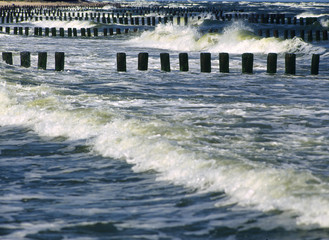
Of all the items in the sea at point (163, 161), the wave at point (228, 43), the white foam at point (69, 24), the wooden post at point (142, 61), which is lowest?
the white foam at point (69, 24)

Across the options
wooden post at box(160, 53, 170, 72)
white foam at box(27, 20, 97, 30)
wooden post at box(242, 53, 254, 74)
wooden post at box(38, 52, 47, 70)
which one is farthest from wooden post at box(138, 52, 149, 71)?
white foam at box(27, 20, 97, 30)

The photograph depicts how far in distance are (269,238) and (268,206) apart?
0.61 meters

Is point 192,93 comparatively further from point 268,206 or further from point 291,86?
point 268,206

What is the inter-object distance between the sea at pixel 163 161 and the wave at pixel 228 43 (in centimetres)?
1034

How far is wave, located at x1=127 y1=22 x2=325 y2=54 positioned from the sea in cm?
1034

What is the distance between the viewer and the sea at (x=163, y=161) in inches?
190

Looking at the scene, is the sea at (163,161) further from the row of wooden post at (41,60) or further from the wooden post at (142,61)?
the wooden post at (142,61)

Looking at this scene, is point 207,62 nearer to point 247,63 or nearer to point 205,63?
point 205,63

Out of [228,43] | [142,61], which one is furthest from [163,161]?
[228,43]

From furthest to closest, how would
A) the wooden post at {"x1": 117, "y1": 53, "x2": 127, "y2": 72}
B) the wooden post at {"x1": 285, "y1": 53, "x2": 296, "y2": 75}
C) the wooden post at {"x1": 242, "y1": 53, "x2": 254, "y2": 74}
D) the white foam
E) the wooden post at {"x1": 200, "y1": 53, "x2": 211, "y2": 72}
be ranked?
1. the white foam
2. the wooden post at {"x1": 117, "y1": 53, "x2": 127, "y2": 72}
3. the wooden post at {"x1": 200, "y1": 53, "x2": 211, "y2": 72}
4. the wooden post at {"x1": 242, "y1": 53, "x2": 254, "y2": 74}
5. the wooden post at {"x1": 285, "y1": 53, "x2": 296, "y2": 75}

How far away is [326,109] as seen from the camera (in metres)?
10.2

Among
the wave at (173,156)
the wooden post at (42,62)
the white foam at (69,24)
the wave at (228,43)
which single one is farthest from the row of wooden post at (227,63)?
the white foam at (69,24)

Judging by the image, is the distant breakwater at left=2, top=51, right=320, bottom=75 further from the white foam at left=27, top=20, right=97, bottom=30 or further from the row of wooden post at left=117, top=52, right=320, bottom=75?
the white foam at left=27, top=20, right=97, bottom=30

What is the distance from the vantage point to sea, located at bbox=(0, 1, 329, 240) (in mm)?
4828
